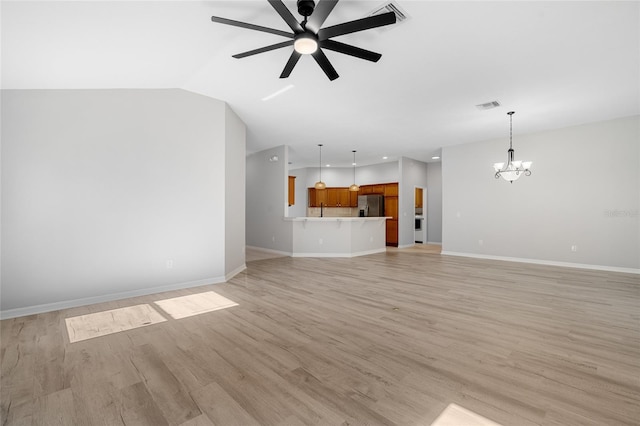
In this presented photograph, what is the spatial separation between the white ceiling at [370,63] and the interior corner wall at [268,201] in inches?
87.1

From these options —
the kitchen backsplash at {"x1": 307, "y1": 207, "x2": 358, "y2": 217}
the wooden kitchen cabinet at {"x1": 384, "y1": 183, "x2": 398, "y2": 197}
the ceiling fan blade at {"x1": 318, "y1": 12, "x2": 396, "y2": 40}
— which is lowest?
the kitchen backsplash at {"x1": 307, "y1": 207, "x2": 358, "y2": 217}

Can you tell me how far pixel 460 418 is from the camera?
1.51m

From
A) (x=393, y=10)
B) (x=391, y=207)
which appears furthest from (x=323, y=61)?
(x=391, y=207)

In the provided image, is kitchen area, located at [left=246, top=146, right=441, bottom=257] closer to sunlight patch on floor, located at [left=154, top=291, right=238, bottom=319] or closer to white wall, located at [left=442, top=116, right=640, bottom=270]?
white wall, located at [left=442, top=116, right=640, bottom=270]

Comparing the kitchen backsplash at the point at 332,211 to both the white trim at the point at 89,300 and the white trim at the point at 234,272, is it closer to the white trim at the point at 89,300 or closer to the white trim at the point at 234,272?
the white trim at the point at 234,272

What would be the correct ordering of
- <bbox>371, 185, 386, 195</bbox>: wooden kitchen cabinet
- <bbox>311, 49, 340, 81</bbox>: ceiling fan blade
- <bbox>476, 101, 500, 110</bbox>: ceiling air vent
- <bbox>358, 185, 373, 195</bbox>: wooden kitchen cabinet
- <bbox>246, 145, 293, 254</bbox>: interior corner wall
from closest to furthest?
<bbox>311, 49, 340, 81</bbox>: ceiling fan blade < <bbox>476, 101, 500, 110</bbox>: ceiling air vent < <bbox>246, 145, 293, 254</bbox>: interior corner wall < <bbox>371, 185, 386, 195</bbox>: wooden kitchen cabinet < <bbox>358, 185, 373, 195</bbox>: wooden kitchen cabinet

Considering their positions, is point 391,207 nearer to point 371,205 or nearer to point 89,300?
point 371,205

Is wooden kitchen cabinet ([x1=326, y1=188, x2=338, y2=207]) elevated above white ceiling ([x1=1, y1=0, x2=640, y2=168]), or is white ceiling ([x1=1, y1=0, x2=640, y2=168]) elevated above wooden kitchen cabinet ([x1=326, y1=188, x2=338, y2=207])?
white ceiling ([x1=1, y1=0, x2=640, y2=168])

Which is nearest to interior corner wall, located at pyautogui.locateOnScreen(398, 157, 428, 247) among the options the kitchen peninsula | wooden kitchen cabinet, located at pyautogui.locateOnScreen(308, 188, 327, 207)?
the kitchen peninsula

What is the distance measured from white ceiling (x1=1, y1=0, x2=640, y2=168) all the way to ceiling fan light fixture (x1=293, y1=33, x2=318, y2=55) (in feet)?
1.33

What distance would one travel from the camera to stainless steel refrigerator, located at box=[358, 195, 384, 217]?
10055 mm

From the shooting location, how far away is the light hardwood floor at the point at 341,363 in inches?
61.9

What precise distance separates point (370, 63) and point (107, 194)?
12.3ft

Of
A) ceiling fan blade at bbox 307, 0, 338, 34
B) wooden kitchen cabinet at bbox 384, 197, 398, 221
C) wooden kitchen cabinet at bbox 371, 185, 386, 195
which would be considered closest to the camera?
ceiling fan blade at bbox 307, 0, 338, 34
